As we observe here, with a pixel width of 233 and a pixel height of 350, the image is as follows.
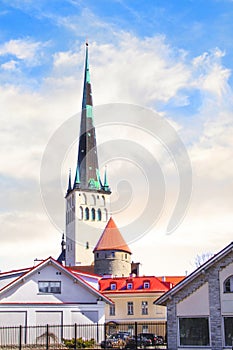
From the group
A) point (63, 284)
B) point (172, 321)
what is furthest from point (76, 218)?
point (172, 321)

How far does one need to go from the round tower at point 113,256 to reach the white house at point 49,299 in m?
60.1

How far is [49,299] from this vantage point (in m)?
41.4

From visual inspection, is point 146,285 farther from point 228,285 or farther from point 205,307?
point 228,285

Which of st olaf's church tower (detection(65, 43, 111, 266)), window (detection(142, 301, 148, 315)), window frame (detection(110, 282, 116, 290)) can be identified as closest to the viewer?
window (detection(142, 301, 148, 315))

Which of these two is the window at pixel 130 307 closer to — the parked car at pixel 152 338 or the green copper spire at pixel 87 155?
the parked car at pixel 152 338

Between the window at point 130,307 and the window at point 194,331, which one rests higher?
the window at point 194,331

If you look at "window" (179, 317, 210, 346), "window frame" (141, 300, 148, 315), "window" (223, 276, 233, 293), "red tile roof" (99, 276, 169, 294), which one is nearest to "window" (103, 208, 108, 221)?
"red tile roof" (99, 276, 169, 294)

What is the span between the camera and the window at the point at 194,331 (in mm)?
31125

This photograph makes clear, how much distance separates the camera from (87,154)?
146875 millimetres

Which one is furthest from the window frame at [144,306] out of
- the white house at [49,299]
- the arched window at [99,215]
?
the arched window at [99,215]

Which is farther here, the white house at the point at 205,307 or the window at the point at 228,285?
the window at the point at 228,285

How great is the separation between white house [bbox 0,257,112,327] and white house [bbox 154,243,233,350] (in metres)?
10.5

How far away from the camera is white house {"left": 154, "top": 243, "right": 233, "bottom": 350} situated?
101 ft

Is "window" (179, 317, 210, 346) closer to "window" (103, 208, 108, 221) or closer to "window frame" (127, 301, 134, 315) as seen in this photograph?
"window frame" (127, 301, 134, 315)
